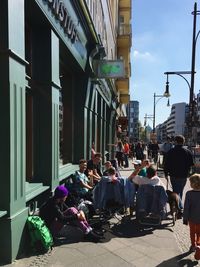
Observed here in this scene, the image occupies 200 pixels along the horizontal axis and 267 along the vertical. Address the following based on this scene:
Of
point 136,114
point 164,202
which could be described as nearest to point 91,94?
point 164,202

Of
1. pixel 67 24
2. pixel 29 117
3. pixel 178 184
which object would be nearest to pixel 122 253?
pixel 29 117

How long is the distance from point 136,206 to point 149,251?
5.55 feet

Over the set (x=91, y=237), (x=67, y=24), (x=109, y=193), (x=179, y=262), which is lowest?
(x=179, y=262)

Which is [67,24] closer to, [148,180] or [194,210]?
[148,180]

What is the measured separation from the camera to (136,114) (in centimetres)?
16025

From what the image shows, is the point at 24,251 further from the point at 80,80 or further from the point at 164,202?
the point at 80,80

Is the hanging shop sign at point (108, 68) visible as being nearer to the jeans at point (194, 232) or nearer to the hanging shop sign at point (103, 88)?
the hanging shop sign at point (103, 88)

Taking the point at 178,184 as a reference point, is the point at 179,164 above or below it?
above

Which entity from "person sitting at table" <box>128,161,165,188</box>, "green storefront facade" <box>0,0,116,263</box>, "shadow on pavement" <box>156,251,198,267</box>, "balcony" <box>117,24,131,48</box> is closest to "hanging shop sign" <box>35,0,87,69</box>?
"green storefront facade" <box>0,0,116,263</box>

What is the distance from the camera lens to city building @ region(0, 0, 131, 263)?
15.5 ft

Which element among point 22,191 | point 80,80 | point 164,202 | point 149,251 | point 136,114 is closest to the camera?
point 22,191

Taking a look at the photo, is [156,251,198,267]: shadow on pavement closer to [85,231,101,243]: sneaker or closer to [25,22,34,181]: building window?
[85,231,101,243]: sneaker

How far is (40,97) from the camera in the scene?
6.78m

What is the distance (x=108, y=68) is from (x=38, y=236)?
7978 millimetres
